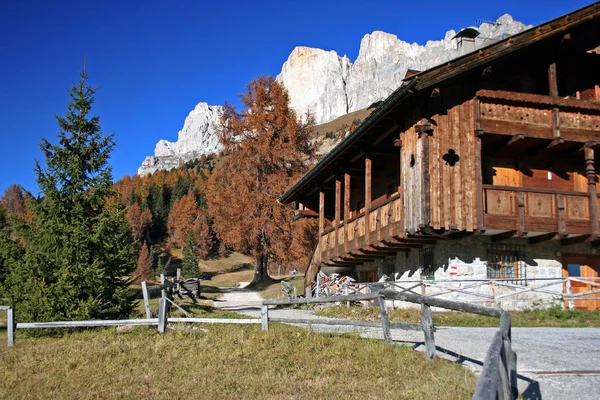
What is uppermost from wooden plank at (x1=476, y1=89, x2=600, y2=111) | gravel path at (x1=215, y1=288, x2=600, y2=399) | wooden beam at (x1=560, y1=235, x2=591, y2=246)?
wooden plank at (x1=476, y1=89, x2=600, y2=111)

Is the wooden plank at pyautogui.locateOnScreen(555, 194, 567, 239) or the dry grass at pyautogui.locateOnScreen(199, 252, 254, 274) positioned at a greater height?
the wooden plank at pyautogui.locateOnScreen(555, 194, 567, 239)

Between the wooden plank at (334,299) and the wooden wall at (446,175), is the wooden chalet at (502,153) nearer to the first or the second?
the wooden wall at (446,175)

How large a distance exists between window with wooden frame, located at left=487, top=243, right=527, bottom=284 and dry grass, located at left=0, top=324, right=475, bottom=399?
826cm

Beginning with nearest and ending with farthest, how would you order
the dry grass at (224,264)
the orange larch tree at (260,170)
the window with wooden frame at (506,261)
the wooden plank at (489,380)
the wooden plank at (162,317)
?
the wooden plank at (489,380)
the wooden plank at (162,317)
the window with wooden frame at (506,261)
the orange larch tree at (260,170)
the dry grass at (224,264)

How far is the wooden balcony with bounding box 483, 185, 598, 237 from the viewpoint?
54.5ft

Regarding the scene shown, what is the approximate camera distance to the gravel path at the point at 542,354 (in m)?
6.98

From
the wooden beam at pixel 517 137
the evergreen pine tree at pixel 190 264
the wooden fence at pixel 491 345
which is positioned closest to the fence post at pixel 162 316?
the wooden fence at pixel 491 345

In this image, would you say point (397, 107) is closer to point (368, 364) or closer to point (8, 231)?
point (368, 364)

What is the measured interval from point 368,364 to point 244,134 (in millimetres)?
30691

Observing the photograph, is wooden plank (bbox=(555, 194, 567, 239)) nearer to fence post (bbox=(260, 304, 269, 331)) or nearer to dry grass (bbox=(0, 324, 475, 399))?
dry grass (bbox=(0, 324, 475, 399))

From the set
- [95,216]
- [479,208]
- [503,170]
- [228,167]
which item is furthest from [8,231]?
[228,167]

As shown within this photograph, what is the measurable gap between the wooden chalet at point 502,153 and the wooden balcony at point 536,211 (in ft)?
0.10

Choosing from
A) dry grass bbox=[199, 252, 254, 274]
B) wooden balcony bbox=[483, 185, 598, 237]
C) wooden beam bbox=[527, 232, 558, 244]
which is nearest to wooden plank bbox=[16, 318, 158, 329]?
wooden balcony bbox=[483, 185, 598, 237]

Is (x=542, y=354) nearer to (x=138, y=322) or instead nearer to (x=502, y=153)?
(x=138, y=322)
